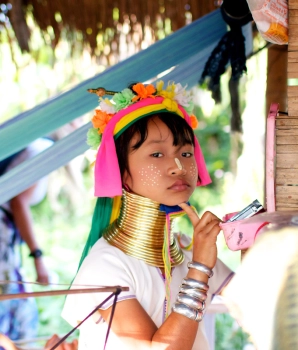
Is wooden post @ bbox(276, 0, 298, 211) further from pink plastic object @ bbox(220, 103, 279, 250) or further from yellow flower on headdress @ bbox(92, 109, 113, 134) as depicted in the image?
yellow flower on headdress @ bbox(92, 109, 113, 134)

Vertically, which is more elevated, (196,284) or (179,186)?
(179,186)

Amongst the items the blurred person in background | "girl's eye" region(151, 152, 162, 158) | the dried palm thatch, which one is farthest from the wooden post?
the blurred person in background

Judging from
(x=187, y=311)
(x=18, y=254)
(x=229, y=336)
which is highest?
(x=187, y=311)

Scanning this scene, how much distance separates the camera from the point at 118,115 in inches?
80.7

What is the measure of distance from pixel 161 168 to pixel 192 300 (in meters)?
0.45

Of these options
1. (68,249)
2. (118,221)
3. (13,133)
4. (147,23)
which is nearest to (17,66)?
(147,23)

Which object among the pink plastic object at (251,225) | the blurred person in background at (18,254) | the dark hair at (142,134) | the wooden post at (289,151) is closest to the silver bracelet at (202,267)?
the pink plastic object at (251,225)

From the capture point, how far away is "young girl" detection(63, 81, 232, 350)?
5.93ft

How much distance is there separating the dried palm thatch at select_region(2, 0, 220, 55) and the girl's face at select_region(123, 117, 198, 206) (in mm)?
1506

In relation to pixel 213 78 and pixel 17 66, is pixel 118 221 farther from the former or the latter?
pixel 17 66

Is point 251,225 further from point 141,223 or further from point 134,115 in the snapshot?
point 134,115

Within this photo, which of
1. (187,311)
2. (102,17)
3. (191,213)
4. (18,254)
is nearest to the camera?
(187,311)

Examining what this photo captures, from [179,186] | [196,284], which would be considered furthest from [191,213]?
[196,284]

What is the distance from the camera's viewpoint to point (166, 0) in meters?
3.32
